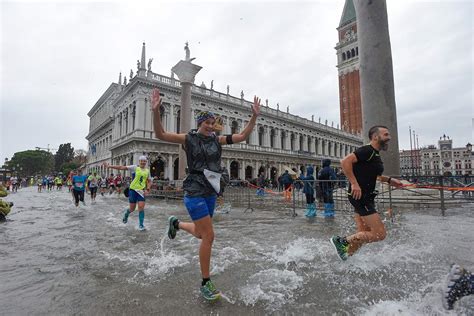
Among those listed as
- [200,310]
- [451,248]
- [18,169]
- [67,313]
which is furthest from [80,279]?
[18,169]

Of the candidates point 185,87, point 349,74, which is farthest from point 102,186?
point 349,74

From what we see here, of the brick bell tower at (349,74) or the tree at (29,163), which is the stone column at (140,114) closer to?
the brick bell tower at (349,74)

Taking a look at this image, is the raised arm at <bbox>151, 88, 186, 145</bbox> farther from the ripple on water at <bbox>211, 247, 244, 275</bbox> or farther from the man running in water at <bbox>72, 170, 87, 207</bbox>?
the man running in water at <bbox>72, 170, 87, 207</bbox>

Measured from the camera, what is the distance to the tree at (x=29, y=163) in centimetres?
7094

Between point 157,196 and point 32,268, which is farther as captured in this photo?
point 157,196

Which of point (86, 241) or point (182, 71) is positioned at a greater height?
point (182, 71)

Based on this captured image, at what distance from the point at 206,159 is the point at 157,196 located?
15226mm

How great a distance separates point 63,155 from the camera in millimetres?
77812

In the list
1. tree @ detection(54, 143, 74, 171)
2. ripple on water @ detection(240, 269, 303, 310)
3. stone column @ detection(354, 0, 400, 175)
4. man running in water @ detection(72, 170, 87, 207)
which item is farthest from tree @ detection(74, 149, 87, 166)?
ripple on water @ detection(240, 269, 303, 310)

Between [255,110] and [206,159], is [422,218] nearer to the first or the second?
[255,110]

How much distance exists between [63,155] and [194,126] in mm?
Result: 61900

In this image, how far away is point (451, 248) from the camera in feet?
12.8

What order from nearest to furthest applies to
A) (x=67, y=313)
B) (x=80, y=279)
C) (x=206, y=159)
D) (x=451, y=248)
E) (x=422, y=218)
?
(x=67, y=313), (x=206, y=159), (x=80, y=279), (x=451, y=248), (x=422, y=218)

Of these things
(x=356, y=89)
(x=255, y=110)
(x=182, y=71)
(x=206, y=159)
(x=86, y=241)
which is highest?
(x=356, y=89)
